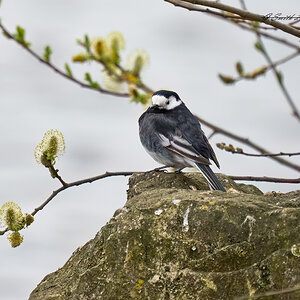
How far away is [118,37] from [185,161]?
2.17m

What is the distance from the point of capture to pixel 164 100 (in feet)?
20.8

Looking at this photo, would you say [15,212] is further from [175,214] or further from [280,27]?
[280,27]

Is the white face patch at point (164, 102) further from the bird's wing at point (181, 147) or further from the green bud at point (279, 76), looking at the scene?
the green bud at point (279, 76)

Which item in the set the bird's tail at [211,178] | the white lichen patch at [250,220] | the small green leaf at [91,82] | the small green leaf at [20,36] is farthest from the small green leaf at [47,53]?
the bird's tail at [211,178]

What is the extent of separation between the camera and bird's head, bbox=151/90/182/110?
6336 millimetres

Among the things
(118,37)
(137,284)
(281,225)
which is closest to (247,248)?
(281,225)

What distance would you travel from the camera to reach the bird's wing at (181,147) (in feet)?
18.4

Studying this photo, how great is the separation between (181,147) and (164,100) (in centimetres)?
68

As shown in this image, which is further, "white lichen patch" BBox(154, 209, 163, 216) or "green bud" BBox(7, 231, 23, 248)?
"green bud" BBox(7, 231, 23, 248)

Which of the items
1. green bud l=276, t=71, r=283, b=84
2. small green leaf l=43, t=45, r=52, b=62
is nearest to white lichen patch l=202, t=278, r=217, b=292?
green bud l=276, t=71, r=283, b=84

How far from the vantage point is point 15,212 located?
4.18 metres

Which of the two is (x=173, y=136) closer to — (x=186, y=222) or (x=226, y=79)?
(x=226, y=79)

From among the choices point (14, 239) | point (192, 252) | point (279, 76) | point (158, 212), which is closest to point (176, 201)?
point (158, 212)

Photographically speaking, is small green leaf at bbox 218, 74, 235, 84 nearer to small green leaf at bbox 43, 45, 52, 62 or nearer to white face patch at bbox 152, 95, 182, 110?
small green leaf at bbox 43, 45, 52, 62
